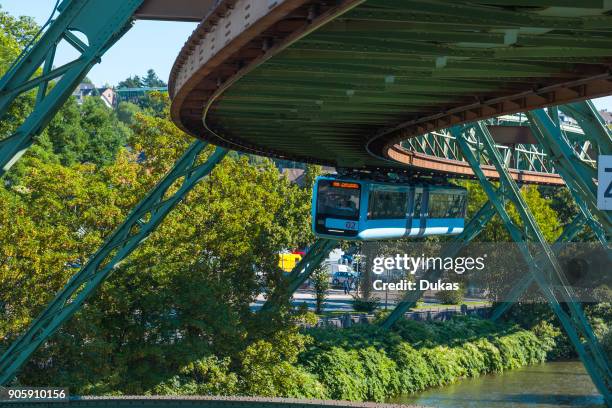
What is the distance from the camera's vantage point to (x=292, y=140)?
25.8 m

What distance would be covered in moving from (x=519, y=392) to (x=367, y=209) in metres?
12.2

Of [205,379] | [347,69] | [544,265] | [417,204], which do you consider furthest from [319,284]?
[347,69]

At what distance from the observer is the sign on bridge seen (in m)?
15.1

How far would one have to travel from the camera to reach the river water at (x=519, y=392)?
125 ft

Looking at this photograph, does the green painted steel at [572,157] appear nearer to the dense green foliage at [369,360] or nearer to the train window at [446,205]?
the dense green foliage at [369,360]

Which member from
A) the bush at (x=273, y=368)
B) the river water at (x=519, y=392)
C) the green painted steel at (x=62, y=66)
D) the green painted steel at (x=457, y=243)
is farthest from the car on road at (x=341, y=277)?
the green painted steel at (x=62, y=66)

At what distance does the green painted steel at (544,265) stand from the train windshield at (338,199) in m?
3.75

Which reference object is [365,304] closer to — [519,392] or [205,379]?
[519,392]

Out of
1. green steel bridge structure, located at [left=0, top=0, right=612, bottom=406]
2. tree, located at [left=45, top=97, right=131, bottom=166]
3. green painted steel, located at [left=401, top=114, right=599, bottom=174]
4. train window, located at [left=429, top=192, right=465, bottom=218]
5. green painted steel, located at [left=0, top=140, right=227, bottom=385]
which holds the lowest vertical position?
green painted steel, located at [left=0, top=140, right=227, bottom=385]

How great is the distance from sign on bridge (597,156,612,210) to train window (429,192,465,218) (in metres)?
21.6

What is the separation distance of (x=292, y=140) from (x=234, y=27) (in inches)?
601

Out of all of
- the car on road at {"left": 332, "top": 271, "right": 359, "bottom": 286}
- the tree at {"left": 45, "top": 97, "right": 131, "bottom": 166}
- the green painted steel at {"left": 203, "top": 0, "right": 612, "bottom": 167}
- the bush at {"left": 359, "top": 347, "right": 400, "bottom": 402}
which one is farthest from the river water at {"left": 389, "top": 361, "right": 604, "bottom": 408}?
the car on road at {"left": 332, "top": 271, "right": 359, "bottom": 286}

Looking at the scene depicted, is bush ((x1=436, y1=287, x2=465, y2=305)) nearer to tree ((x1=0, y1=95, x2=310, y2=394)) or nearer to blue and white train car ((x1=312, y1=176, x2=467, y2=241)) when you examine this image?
blue and white train car ((x1=312, y1=176, x2=467, y2=241))

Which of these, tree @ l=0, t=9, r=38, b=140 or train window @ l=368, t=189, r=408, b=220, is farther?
tree @ l=0, t=9, r=38, b=140
